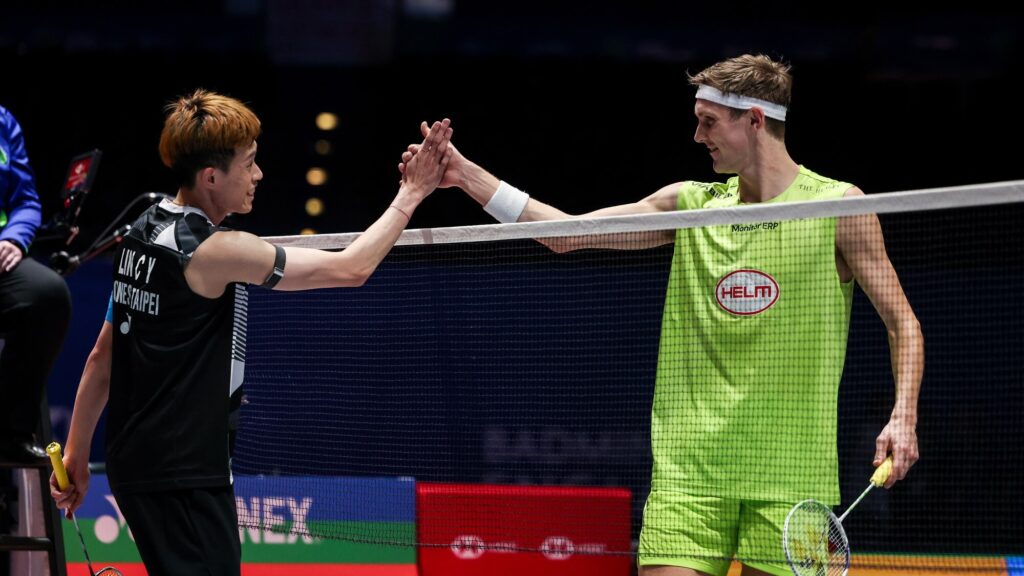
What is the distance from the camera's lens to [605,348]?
5504 mm

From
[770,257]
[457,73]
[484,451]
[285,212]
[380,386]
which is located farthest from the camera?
[457,73]

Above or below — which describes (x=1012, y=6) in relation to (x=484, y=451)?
above

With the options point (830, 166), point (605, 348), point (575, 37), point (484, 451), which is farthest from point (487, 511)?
point (575, 37)

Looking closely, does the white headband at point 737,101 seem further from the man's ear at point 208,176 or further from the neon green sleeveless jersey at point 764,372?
the man's ear at point 208,176

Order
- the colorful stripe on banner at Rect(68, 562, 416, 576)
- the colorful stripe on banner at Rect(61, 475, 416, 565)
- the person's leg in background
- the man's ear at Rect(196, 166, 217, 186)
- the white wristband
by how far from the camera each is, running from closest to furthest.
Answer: the man's ear at Rect(196, 166, 217, 186)
the white wristband
the person's leg in background
the colorful stripe on banner at Rect(61, 475, 416, 565)
the colorful stripe on banner at Rect(68, 562, 416, 576)

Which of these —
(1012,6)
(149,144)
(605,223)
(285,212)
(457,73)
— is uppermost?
(1012,6)

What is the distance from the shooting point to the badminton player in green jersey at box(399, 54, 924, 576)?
324 centimetres

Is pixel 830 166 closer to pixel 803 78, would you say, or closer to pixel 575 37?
pixel 803 78

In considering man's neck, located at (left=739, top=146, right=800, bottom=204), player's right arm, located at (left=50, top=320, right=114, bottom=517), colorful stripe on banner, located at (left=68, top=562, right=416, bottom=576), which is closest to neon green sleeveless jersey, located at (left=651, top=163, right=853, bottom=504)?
man's neck, located at (left=739, top=146, right=800, bottom=204)

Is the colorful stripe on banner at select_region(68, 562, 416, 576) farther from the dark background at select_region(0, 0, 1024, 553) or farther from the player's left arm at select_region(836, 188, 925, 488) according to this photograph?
the dark background at select_region(0, 0, 1024, 553)

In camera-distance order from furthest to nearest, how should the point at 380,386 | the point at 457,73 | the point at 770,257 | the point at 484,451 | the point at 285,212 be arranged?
the point at 457,73, the point at 285,212, the point at 484,451, the point at 380,386, the point at 770,257

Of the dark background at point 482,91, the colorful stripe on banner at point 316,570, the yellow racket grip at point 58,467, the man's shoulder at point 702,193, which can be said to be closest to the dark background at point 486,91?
the dark background at point 482,91

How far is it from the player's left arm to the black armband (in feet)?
4.89

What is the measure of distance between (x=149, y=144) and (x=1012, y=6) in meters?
8.60
